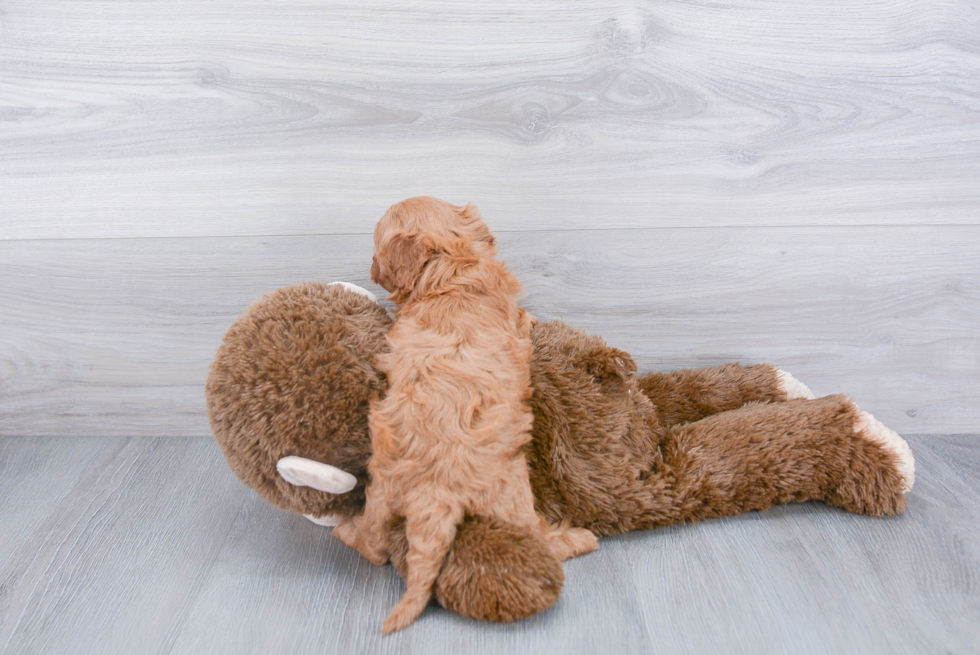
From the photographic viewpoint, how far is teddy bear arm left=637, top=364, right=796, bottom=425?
38.8 inches

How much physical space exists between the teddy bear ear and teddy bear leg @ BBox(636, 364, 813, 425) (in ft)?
1.58

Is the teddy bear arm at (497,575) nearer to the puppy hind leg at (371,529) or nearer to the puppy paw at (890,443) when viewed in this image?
the puppy hind leg at (371,529)

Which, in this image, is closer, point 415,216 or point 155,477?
point 415,216

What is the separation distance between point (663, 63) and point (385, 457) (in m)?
0.67

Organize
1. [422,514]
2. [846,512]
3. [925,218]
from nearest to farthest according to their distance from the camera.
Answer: [422,514], [846,512], [925,218]

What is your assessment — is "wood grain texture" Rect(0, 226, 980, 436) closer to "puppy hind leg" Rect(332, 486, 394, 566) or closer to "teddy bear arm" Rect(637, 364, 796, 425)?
"teddy bear arm" Rect(637, 364, 796, 425)

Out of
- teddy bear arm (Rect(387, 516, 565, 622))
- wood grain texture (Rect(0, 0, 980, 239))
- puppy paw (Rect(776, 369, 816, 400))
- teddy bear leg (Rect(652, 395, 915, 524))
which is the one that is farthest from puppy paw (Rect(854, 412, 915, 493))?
teddy bear arm (Rect(387, 516, 565, 622))

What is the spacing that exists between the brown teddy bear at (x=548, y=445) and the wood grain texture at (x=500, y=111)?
0.79ft

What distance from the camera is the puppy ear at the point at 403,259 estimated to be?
2.59ft

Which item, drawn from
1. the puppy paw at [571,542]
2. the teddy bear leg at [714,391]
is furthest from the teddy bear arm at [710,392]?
the puppy paw at [571,542]

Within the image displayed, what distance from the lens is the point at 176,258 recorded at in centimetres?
103

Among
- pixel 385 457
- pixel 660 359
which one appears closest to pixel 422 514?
pixel 385 457

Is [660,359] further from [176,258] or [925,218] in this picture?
[176,258]

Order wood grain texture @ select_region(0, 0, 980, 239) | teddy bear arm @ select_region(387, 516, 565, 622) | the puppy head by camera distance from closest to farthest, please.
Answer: teddy bear arm @ select_region(387, 516, 565, 622) → the puppy head → wood grain texture @ select_region(0, 0, 980, 239)
